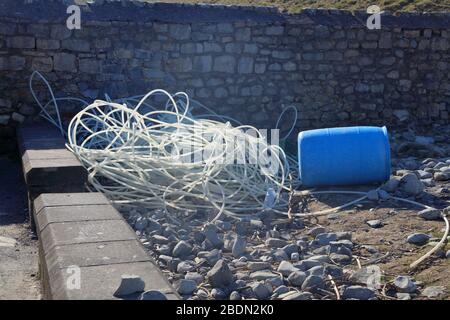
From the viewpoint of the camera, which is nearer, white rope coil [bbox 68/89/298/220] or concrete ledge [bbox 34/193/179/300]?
concrete ledge [bbox 34/193/179/300]

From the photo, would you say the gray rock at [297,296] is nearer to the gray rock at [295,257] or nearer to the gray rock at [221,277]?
the gray rock at [221,277]

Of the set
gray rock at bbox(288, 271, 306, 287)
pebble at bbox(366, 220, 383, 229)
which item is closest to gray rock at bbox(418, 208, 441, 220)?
pebble at bbox(366, 220, 383, 229)

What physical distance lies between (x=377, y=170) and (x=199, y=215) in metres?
1.77

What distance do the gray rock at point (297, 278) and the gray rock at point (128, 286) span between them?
1313 millimetres

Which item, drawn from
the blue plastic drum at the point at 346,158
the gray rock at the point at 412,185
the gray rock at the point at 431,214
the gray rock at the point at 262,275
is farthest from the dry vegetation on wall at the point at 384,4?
the gray rock at the point at 262,275

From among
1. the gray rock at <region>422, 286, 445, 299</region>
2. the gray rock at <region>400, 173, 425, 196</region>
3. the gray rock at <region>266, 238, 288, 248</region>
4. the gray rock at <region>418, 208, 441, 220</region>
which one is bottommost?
the gray rock at <region>266, 238, 288, 248</region>

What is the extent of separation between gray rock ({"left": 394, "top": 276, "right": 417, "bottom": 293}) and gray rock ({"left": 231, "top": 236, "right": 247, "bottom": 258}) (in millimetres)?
1163

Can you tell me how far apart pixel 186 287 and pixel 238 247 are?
0.84 m

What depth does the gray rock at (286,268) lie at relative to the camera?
14.8ft

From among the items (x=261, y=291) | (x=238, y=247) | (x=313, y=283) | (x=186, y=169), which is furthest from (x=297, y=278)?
(x=186, y=169)

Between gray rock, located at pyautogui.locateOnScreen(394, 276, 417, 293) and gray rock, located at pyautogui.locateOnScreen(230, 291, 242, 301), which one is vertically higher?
gray rock, located at pyautogui.locateOnScreen(394, 276, 417, 293)

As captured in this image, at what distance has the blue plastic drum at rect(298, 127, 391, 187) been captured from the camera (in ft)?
21.5

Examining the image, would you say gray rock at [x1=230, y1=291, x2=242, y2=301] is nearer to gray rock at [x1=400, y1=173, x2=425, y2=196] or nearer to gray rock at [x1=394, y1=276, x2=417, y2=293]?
gray rock at [x1=394, y1=276, x2=417, y2=293]
